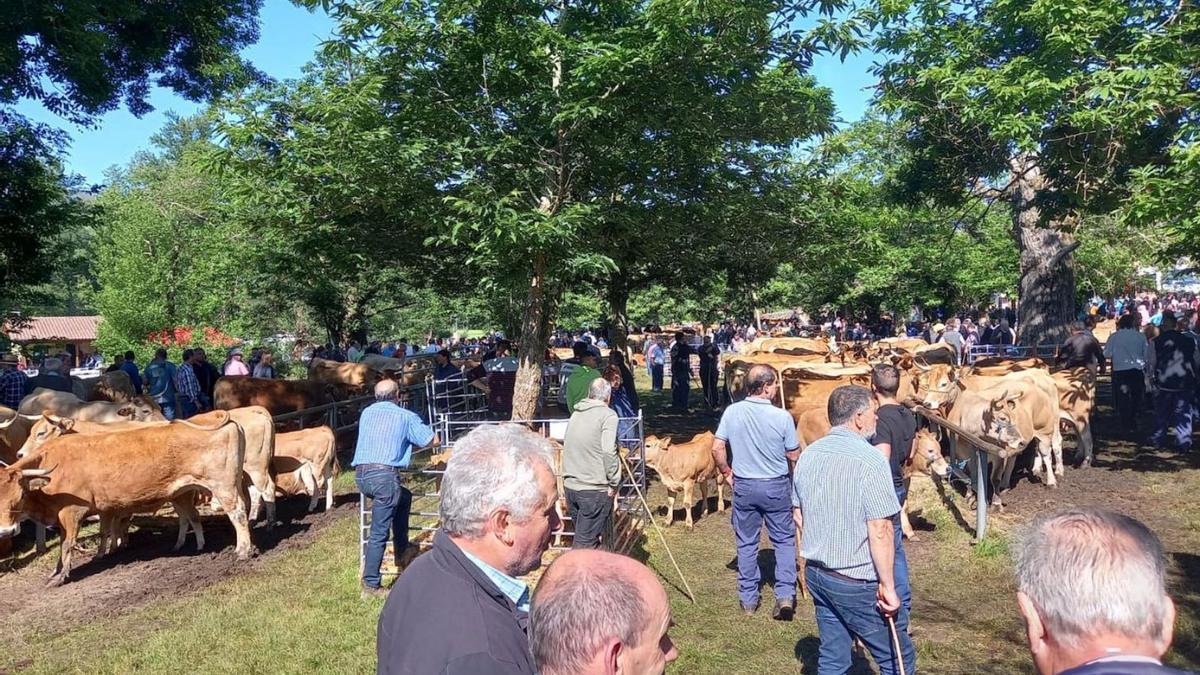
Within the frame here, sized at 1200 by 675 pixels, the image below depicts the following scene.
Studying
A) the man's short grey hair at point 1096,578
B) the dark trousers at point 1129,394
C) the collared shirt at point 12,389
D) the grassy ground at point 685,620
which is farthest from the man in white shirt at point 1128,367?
the collared shirt at point 12,389

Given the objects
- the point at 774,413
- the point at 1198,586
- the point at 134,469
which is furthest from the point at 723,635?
the point at 134,469

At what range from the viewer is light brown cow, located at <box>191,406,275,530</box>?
9773 mm

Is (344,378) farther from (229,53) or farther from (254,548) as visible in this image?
(254,548)

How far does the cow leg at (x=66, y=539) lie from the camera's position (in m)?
8.04

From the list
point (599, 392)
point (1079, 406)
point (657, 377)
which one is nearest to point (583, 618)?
point (599, 392)

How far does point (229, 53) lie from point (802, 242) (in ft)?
43.1

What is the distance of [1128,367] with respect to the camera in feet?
43.4

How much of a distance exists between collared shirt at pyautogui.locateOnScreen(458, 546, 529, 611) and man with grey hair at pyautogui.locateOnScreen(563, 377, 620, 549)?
420 cm

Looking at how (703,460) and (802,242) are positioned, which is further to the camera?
(802,242)

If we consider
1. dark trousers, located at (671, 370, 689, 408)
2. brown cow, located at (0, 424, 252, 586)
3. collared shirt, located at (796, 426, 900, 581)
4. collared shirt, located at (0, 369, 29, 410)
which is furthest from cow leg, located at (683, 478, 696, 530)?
collared shirt, located at (0, 369, 29, 410)

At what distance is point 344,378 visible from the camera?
17.8 meters

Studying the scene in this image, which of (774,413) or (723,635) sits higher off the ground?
(774,413)

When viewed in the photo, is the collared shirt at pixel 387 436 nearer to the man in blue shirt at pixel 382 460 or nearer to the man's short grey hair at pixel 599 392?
the man in blue shirt at pixel 382 460

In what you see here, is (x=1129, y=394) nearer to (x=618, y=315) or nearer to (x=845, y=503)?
(x=618, y=315)
